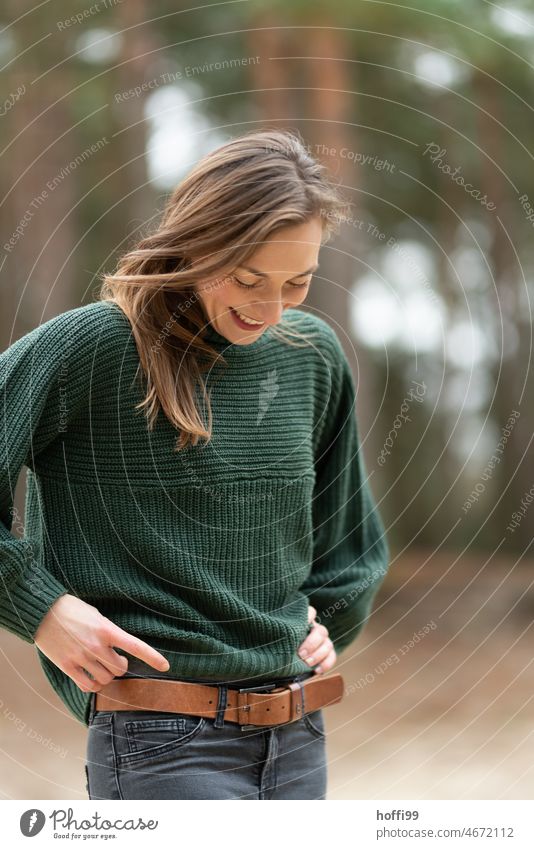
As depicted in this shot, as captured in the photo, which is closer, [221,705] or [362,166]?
[221,705]

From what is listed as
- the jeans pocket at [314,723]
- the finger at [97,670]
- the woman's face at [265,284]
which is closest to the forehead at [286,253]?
the woman's face at [265,284]

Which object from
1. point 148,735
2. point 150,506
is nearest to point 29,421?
point 150,506

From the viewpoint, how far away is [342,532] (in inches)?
99.4

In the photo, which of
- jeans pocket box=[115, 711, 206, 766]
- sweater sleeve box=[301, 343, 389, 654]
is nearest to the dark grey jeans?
jeans pocket box=[115, 711, 206, 766]

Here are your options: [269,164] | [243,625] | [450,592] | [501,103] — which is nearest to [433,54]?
[501,103]

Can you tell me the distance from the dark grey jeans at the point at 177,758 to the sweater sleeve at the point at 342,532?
0.48 metres

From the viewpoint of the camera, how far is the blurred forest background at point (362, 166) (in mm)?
5461

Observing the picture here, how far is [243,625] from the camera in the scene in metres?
2.02

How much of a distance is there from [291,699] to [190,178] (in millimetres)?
1081

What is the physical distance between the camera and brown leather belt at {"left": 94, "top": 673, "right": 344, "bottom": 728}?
191cm

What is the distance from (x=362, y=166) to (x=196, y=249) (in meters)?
6.18

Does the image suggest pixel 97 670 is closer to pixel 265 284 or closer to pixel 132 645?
pixel 132 645

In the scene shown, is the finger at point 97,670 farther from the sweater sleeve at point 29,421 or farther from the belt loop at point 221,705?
the belt loop at point 221,705

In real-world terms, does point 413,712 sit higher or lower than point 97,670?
lower
